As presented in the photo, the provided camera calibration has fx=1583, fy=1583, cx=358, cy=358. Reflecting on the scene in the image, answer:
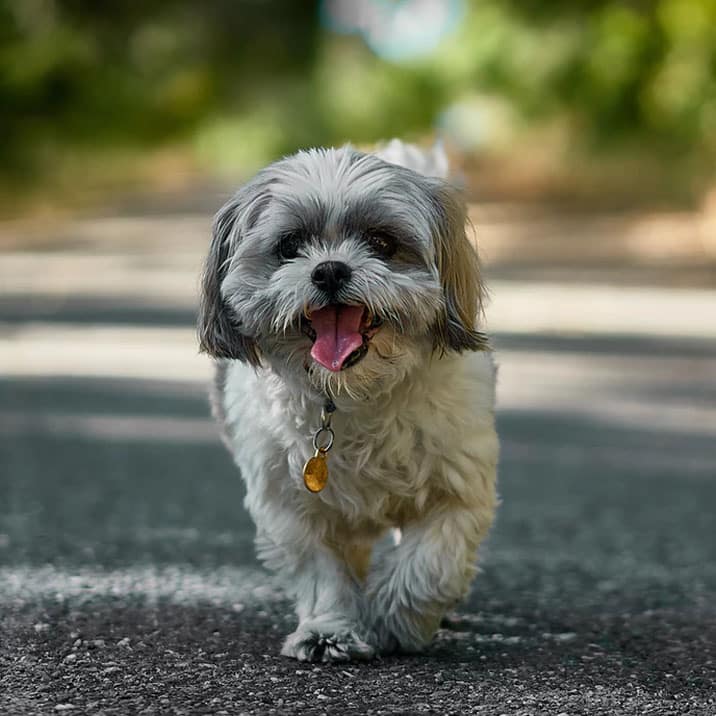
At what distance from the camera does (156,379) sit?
1196cm

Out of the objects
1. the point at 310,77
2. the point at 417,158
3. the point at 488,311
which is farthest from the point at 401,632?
the point at 310,77

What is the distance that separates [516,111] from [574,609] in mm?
25167

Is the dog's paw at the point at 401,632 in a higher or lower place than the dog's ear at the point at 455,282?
lower

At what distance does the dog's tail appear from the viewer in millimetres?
6074

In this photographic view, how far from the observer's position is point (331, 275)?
15.2 feet

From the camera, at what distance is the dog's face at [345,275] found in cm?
471

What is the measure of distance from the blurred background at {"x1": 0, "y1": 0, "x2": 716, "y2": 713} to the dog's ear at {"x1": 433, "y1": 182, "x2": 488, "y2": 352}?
1013 mm

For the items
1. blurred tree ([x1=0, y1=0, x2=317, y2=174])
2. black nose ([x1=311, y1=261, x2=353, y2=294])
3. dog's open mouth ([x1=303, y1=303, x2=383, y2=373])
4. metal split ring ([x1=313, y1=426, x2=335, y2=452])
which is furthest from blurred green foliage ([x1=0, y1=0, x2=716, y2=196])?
black nose ([x1=311, y1=261, x2=353, y2=294])

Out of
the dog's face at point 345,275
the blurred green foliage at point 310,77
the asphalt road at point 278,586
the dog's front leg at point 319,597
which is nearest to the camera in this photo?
the asphalt road at point 278,586

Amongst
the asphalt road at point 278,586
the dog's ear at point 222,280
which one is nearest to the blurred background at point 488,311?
the asphalt road at point 278,586

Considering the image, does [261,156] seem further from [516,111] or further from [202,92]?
[202,92]

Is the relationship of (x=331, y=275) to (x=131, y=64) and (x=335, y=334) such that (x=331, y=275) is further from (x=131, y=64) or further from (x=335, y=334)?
(x=131, y=64)

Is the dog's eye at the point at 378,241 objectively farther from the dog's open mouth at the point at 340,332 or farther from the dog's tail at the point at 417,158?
the dog's tail at the point at 417,158

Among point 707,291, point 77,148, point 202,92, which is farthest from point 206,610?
point 202,92
